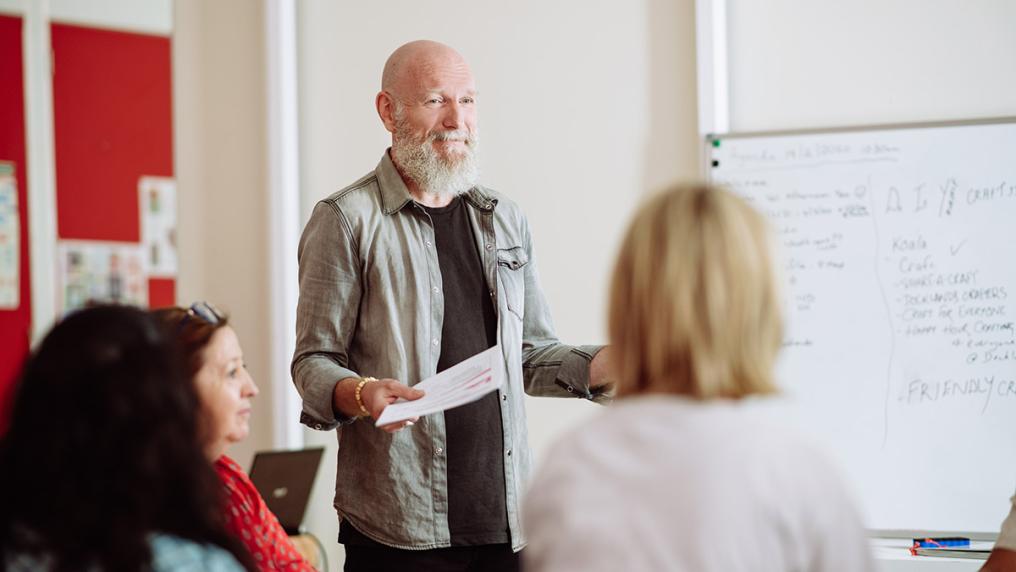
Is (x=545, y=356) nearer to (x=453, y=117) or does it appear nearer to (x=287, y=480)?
(x=453, y=117)

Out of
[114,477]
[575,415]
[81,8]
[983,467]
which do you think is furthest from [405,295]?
[81,8]

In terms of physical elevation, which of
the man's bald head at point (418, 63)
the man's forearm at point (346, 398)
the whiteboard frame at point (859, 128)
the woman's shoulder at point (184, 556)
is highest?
the man's bald head at point (418, 63)

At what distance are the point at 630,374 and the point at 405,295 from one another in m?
1.17

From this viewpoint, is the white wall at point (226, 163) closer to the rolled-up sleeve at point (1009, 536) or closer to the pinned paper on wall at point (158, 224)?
the pinned paper on wall at point (158, 224)

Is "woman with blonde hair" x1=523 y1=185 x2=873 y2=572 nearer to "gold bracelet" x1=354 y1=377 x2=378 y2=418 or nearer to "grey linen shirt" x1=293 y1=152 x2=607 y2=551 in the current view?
"gold bracelet" x1=354 y1=377 x2=378 y2=418

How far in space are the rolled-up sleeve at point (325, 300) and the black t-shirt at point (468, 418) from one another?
0.20m

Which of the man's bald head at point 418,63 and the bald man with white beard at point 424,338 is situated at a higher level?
the man's bald head at point 418,63

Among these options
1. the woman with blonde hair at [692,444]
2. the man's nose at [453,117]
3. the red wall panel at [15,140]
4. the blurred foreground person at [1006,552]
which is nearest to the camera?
the woman with blonde hair at [692,444]

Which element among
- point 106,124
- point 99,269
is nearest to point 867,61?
point 106,124

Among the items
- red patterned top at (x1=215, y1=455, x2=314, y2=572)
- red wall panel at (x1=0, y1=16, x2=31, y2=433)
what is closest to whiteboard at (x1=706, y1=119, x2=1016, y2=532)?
red patterned top at (x1=215, y1=455, x2=314, y2=572)

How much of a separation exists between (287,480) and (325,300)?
144 centimetres

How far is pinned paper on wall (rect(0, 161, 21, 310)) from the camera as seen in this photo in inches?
196

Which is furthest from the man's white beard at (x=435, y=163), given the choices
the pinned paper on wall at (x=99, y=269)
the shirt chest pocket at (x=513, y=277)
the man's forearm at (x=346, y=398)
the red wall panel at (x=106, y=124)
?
the pinned paper on wall at (x=99, y=269)

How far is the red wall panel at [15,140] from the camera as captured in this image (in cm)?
493
